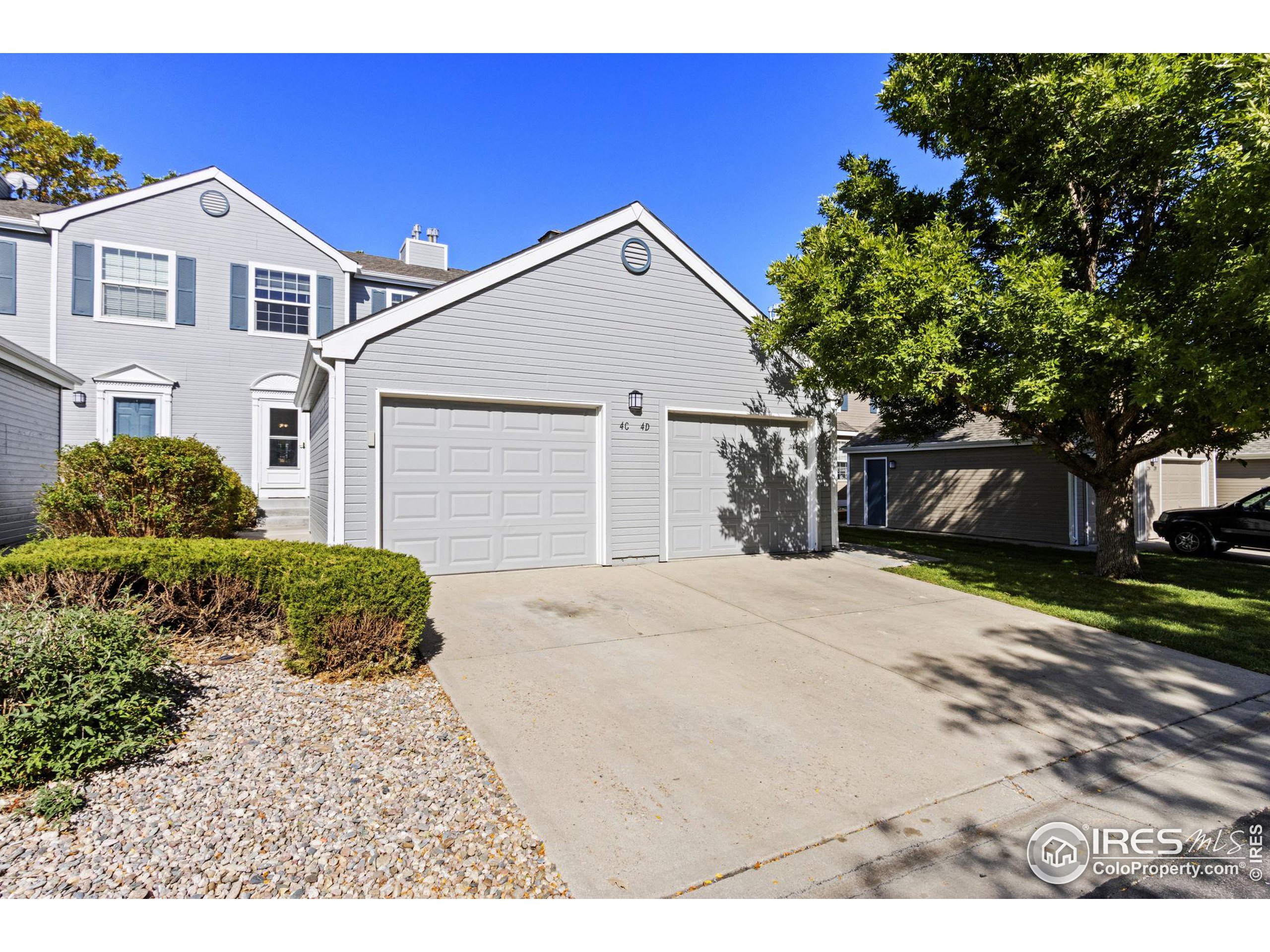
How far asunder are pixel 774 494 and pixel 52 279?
14.5m

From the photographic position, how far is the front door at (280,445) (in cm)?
1315

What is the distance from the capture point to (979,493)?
50.9ft

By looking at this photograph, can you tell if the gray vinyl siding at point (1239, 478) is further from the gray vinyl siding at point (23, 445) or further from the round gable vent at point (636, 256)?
the gray vinyl siding at point (23, 445)

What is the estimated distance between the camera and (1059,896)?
2387mm

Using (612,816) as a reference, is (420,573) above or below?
above

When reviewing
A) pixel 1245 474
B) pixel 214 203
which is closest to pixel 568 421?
pixel 214 203

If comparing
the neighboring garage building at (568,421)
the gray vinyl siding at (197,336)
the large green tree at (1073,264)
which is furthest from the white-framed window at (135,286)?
the large green tree at (1073,264)

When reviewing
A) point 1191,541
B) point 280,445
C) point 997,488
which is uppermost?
point 280,445

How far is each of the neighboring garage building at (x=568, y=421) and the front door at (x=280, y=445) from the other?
3097 millimetres

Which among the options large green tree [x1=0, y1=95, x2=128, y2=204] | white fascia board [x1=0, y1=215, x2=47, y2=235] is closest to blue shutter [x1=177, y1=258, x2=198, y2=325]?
white fascia board [x1=0, y1=215, x2=47, y2=235]

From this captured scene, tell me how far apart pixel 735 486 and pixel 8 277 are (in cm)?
1446

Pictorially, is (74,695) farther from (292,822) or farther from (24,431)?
(24,431)

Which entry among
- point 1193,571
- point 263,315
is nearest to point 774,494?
point 1193,571

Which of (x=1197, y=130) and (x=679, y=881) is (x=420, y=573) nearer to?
(x=679, y=881)
